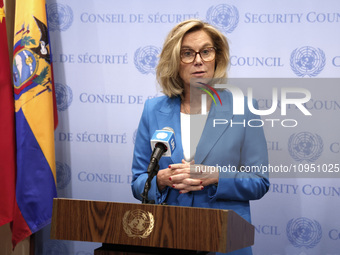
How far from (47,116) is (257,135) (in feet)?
5.41

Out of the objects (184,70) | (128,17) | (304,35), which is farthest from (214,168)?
(128,17)

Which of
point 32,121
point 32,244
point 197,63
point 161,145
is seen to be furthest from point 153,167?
point 32,244

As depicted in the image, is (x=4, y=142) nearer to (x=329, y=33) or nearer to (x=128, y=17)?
(x=128, y=17)

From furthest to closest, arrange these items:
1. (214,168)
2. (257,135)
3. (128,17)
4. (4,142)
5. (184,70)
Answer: (128,17)
(4,142)
(184,70)
(257,135)
(214,168)

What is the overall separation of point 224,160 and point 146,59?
4.86 feet

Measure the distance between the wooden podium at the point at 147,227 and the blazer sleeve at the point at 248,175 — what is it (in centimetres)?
53

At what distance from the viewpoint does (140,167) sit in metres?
2.34

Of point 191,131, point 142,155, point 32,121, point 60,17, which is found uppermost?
point 60,17

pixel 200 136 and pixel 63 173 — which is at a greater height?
pixel 200 136

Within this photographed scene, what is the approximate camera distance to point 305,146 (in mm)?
3164

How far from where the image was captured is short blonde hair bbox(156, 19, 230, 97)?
2.41 m

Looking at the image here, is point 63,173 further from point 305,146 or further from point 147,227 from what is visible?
point 147,227

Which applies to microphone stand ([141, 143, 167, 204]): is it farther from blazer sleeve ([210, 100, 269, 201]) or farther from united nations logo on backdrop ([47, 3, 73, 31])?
united nations logo on backdrop ([47, 3, 73, 31])

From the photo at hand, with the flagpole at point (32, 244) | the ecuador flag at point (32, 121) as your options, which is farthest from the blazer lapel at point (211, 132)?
the flagpole at point (32, 244)
